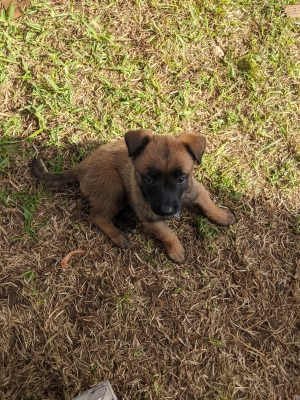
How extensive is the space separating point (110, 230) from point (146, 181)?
2.76ft

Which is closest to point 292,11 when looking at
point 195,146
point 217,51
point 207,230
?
point 217,51

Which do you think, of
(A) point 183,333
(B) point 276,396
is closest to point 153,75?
(A) point 183,333

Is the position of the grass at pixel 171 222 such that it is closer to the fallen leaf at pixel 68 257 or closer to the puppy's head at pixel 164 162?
the fallen leaf at pixel 68 257

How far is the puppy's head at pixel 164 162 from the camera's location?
3242 mm

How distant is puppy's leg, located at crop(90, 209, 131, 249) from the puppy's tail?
15.7 inches

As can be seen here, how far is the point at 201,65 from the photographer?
14.9ft

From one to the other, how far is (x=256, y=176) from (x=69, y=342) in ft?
8.24

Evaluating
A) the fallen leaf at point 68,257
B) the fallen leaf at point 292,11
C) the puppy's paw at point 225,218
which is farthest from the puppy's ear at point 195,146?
the fallen leaf at point 292,11

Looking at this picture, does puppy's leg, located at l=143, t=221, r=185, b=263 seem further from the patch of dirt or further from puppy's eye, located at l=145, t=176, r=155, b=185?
puppy's eye, located at l=145, t=176, r=155, b=185

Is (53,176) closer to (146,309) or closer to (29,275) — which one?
(29,275)

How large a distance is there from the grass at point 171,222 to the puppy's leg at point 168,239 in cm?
13

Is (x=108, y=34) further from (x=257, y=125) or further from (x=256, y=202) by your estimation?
(x=256, y=202)

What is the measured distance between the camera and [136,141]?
128 inches

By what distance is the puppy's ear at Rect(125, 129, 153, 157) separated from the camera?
10.6 feet
